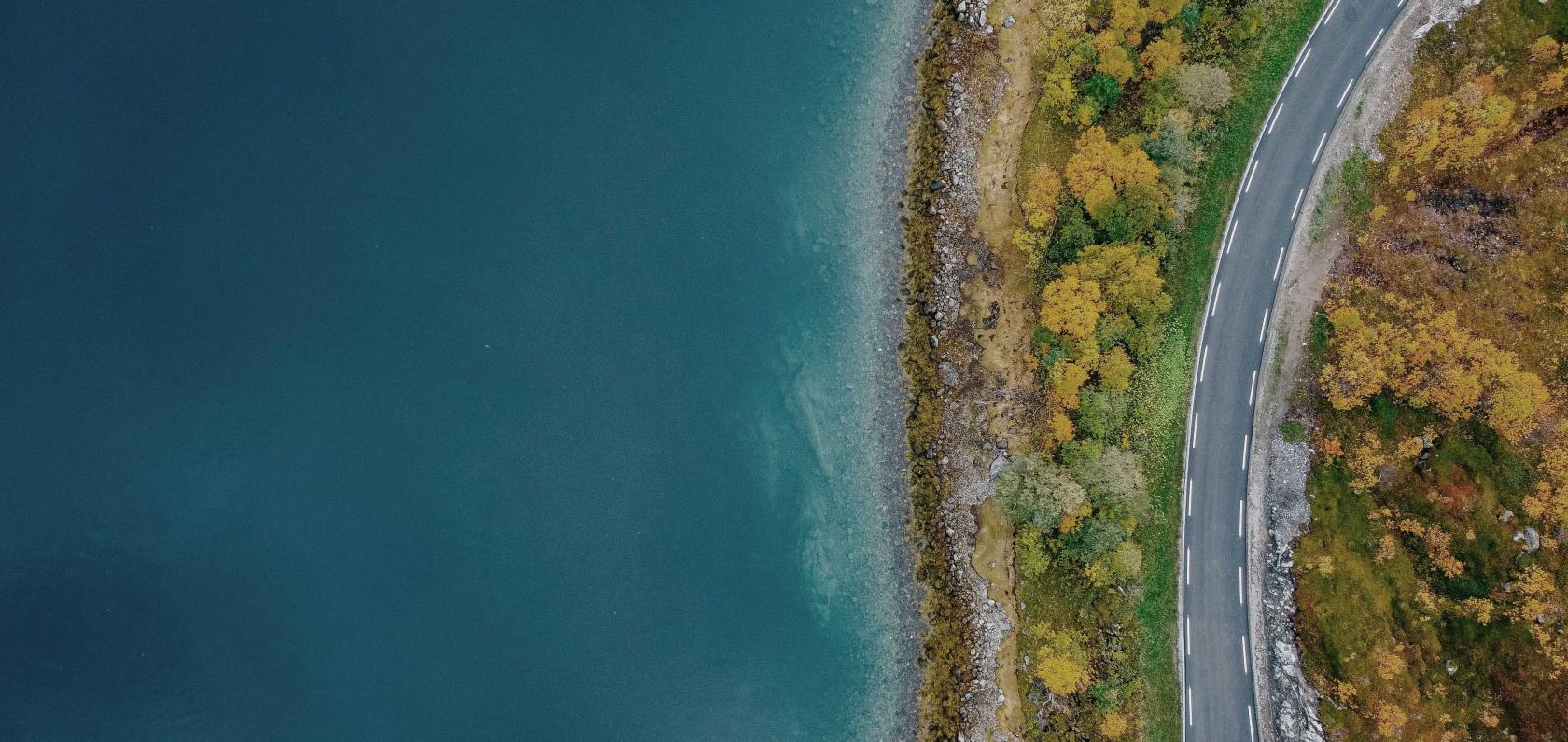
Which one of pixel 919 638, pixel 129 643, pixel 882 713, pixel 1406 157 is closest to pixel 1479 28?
pixel 1406 157

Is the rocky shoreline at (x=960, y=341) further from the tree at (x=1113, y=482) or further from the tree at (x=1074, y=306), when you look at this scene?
the tree at (x=1113, y=482)

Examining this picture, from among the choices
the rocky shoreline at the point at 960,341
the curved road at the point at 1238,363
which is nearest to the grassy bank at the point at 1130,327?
the curved road at the point at 1238,363

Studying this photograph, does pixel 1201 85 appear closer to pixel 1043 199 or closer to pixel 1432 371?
pixel 1043 199

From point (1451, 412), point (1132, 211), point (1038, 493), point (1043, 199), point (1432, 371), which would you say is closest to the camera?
point (1451, 412)

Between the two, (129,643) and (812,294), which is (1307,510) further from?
(129,643)

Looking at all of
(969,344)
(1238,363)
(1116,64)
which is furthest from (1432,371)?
(969,344)
